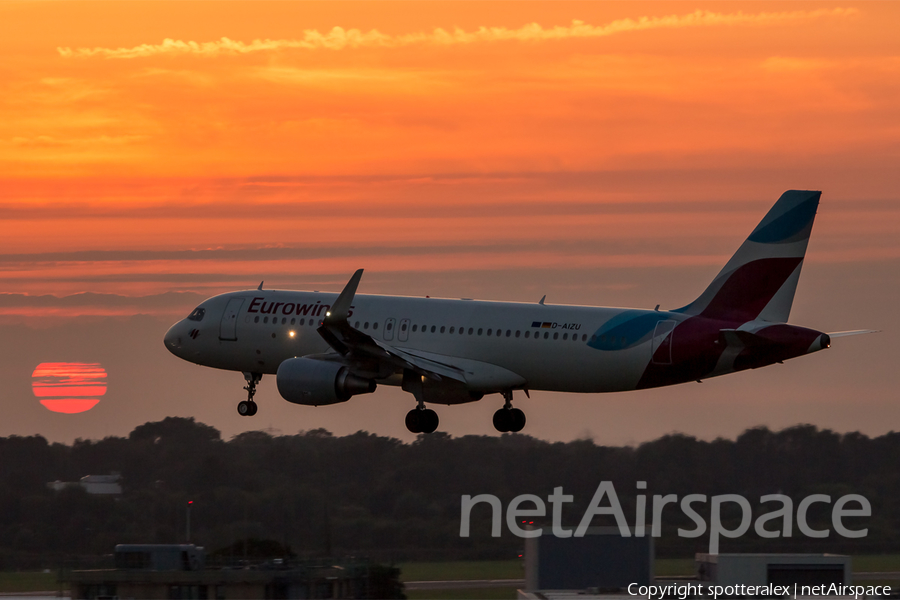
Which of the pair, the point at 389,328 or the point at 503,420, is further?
the point at 503,420

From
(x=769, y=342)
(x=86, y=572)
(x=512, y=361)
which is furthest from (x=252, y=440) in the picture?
(x=769, y=342)

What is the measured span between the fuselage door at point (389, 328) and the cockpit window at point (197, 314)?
848 centimetres

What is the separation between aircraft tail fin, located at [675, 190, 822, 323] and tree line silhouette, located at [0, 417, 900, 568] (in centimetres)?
2748

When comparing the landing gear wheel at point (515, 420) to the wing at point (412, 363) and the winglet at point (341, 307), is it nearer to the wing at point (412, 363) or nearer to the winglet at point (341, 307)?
the wing at point (412, 363)

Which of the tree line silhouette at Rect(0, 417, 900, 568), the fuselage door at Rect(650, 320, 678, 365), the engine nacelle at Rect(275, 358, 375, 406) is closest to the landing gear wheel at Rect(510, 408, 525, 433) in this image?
the engine nacelle at Rect(275, 358, 375, 406)

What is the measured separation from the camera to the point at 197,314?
6359 cm

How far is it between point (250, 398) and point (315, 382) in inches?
289

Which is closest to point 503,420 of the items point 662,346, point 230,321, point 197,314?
point 662,346

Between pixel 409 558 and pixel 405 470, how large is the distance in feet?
39.5

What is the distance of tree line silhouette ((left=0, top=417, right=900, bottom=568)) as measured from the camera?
274ft

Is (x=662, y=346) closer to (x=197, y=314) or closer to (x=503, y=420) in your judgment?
(x=503, y=420)

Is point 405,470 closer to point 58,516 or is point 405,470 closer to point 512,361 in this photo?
point 58,516

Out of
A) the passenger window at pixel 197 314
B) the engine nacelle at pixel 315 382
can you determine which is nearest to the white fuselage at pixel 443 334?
the passenger window at pixel 197 314

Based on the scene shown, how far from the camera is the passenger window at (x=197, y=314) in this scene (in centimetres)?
6328
